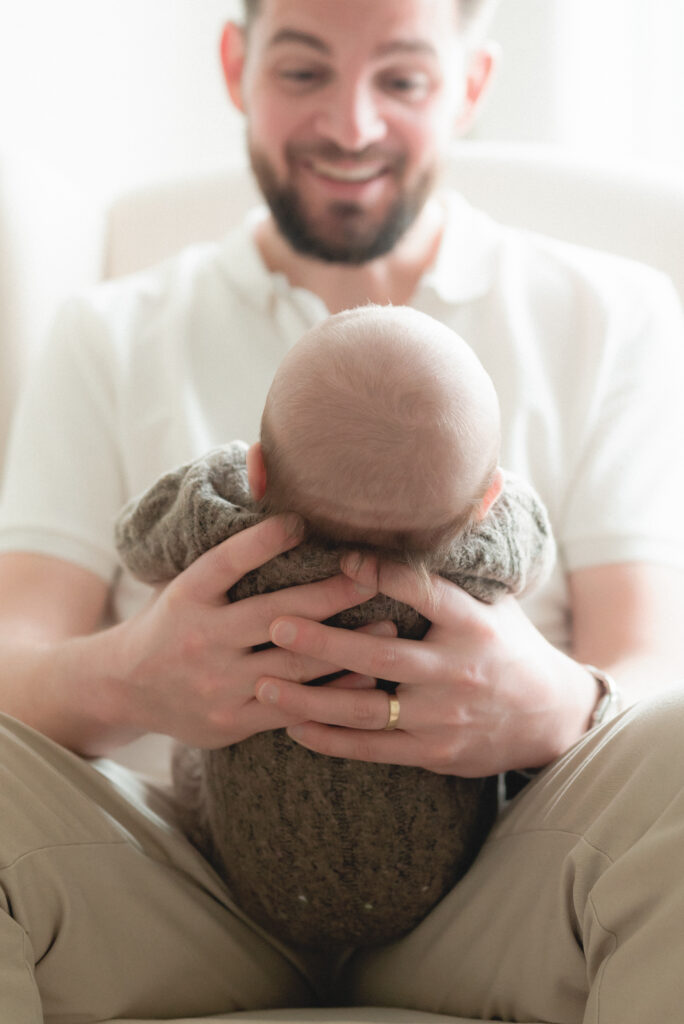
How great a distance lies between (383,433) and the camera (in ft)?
2.73

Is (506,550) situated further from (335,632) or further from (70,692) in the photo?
(70,692)

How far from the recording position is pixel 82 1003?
0.94m

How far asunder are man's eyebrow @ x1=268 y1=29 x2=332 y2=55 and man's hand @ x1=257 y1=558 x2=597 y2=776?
28.0 inches

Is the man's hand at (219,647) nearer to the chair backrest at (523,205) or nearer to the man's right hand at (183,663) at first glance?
the man's right hand at (183,663)

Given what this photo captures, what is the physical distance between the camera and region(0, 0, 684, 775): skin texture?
95cm

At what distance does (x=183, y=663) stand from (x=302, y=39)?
2.52 ft

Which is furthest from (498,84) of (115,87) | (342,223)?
(342,223)

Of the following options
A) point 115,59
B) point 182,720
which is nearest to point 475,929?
point 182,720

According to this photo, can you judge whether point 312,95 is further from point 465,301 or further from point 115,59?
point 115,59

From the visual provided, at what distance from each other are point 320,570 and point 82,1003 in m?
0.41

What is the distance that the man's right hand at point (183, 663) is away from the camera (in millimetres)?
920

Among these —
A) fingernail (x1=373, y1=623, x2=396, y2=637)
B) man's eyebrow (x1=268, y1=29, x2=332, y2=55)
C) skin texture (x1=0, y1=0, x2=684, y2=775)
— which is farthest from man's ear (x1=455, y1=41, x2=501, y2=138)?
fingernail (x1=373, y1=623, x2=396, y2=637)

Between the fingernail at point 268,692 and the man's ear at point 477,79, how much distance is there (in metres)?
0.89

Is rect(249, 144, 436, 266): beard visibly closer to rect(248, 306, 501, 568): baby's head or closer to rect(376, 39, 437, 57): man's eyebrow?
rect(376, 39, 437, 57): man's eyebrow
